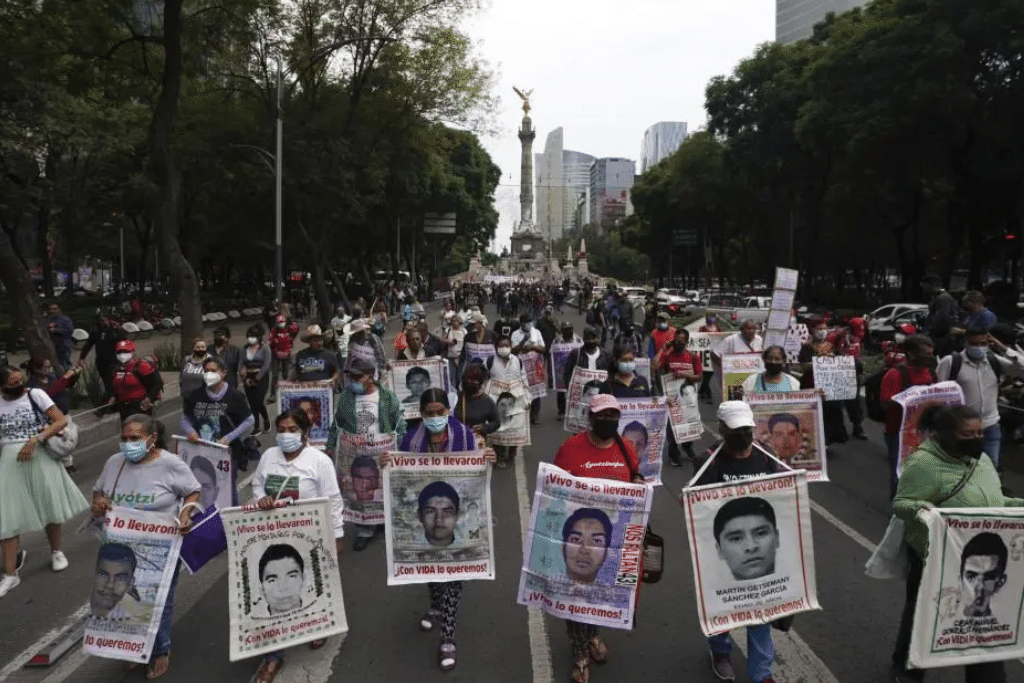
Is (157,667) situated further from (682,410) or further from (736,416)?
(682,410)

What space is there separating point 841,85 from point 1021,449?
2370cm

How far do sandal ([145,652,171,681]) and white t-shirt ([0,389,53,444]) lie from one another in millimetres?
2381

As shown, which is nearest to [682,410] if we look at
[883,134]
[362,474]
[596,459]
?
[362,474]

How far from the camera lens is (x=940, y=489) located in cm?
437

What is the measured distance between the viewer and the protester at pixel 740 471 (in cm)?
466

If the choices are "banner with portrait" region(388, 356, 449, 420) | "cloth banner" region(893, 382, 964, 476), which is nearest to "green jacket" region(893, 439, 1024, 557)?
"cloth banner" region(893, 382, 964, 476)

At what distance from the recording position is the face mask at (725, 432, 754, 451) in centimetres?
473

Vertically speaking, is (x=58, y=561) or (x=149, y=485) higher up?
(x=149, y=485)

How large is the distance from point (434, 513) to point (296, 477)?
2.87 feet

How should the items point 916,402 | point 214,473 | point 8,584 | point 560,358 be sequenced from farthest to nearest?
point 560,358
point 916,402
point 214,473
point 8,584

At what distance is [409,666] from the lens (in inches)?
202

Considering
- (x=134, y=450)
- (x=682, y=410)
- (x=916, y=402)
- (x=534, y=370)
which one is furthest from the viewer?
(x=534, y=370)

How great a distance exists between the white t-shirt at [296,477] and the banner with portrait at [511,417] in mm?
4783

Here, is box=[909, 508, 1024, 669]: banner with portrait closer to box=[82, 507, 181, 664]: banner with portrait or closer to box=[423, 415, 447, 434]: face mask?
box=[423, 415, 447, 434]: face mask
